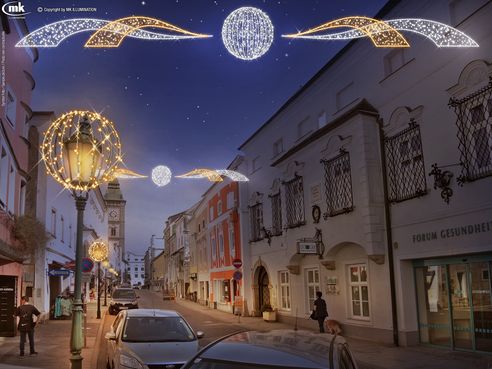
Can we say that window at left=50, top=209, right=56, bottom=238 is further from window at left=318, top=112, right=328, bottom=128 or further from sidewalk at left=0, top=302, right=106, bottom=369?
window at left=318, top=112, right=328, bottom=128

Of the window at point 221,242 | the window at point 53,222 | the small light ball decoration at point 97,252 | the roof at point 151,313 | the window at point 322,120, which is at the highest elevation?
the window at point 322,120

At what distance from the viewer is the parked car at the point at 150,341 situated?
355 inches

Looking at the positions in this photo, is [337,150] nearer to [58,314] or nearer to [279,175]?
[279,175]

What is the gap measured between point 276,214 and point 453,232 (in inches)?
499

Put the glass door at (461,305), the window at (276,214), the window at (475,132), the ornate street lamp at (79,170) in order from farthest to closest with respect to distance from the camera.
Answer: the window at (276,214) < the glass door at (461,305) < the window at (475,132) < the ornate street lamp at (79,170)

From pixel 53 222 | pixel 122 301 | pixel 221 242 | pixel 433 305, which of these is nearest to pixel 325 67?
pixel 433 305

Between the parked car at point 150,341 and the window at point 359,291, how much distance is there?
8443mm

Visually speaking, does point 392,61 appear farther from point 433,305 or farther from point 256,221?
point 256,221

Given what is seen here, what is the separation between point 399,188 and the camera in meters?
16.3

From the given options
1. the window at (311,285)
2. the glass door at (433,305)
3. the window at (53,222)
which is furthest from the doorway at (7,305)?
the glass door at (433,305)

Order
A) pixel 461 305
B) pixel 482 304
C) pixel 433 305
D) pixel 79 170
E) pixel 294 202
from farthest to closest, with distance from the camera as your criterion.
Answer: pixel 294 202, pixel 433 305, pixel 461 305, pixel 482 304, pixel 79 170

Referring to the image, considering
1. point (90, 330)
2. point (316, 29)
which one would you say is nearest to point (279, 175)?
point (90, 330)

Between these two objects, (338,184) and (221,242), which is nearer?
(338,184)

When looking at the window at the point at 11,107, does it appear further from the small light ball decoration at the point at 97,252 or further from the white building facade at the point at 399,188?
the small light ball decoration at the point at 97,252
